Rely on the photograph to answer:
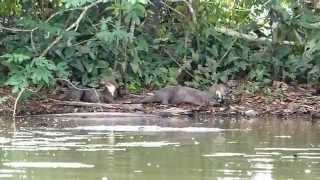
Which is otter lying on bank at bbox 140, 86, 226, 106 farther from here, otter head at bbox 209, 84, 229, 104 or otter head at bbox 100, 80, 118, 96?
otter head at bbox 100, 80, 118, 96

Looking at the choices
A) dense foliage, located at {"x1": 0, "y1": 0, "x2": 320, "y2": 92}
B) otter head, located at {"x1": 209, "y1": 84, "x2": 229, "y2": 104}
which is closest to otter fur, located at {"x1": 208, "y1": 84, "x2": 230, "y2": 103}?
otter head, located at {"x1": 209, "y1": 84, "x2": 229, "y2": 104}

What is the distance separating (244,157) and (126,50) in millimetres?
6307

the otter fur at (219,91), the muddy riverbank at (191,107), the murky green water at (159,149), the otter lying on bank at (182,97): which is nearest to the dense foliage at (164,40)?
the muddy riverbank at (191,107)

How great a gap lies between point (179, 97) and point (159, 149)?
4.43m

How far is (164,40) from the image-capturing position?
1417 centimetres

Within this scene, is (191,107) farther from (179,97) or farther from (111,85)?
(111,85)

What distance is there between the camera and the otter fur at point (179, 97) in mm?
11734

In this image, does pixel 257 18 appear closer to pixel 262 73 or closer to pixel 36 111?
pixel 262 73

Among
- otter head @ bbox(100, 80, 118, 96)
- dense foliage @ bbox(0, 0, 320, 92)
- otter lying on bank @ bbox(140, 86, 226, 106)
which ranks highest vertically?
dense foliage @ bbox(0, 0, 320, 92)

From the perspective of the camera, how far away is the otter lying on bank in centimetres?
1173

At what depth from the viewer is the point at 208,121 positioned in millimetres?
→ 10430

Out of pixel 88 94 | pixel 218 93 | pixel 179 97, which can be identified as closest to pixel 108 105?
pixel 88 94

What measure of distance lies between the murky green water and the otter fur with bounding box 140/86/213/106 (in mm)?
1299

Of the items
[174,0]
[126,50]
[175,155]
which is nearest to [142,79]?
[126,50]
